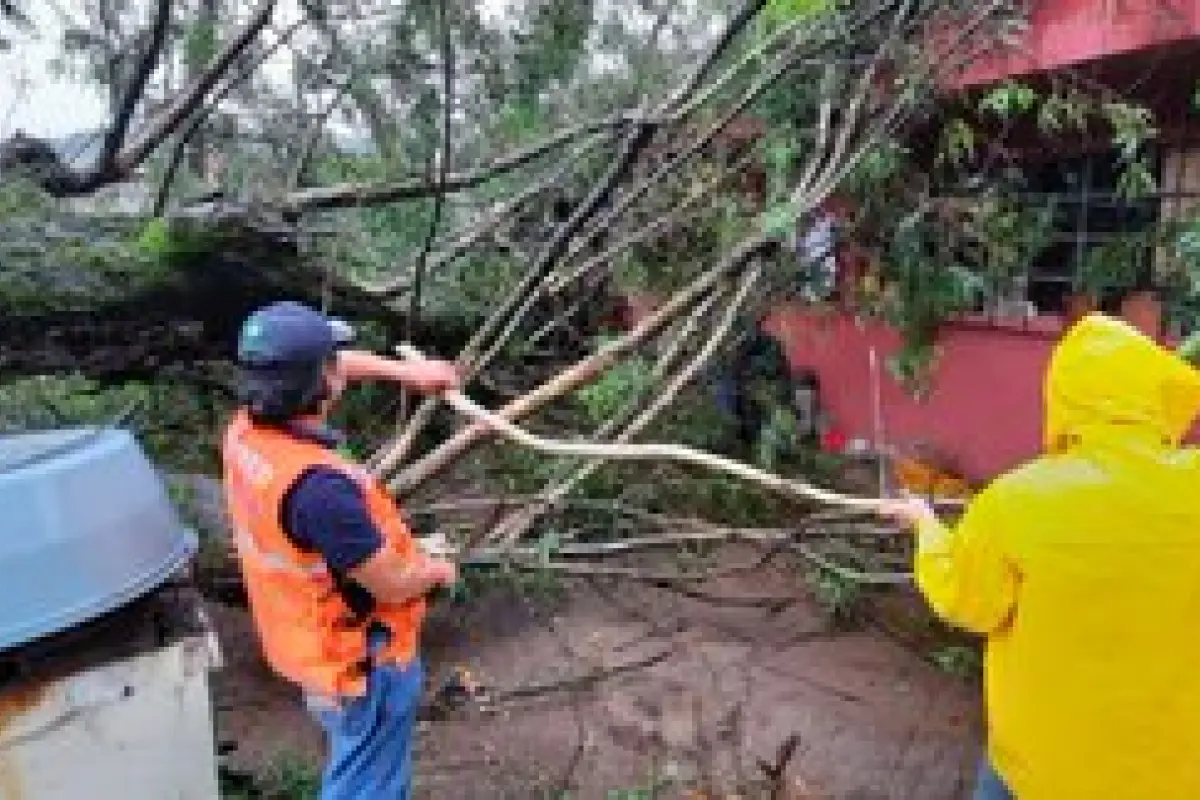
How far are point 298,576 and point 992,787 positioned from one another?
5.35 ft

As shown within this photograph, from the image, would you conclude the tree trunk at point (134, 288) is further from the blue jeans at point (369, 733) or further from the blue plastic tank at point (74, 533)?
the blue jeans at point (369, 733)

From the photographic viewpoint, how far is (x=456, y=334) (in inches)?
247

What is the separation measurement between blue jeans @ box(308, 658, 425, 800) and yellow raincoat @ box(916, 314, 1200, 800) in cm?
139

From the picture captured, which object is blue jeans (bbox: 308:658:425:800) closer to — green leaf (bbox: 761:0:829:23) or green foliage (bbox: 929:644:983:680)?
green foliage (bbox: 929:644:983:680)

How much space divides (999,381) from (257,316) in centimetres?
571

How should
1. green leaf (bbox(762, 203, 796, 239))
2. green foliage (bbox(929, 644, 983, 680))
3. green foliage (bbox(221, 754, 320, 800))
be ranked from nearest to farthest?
green foliage (bbox(221, 754, 320, 800))
green leaf (bbox(762, 203, 796, 239))
green foliage (bbox(929, 644, 983, 680))

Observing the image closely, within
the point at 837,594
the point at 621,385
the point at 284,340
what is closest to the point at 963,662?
the point at 837,594

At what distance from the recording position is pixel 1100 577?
95.8 inches

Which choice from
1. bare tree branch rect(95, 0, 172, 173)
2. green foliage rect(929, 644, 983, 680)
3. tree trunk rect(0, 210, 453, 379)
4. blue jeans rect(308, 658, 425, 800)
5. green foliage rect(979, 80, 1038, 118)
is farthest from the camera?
green foliage rect(979, 80, 1038, 118)

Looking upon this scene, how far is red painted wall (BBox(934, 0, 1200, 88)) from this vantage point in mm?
5098

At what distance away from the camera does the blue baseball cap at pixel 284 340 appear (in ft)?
9.97

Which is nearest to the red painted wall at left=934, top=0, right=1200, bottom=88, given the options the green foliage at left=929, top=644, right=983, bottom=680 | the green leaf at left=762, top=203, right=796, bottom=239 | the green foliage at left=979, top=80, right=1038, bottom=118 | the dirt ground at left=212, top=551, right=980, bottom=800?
the green foliage at left=979, top=80, right=1038, bottom=118

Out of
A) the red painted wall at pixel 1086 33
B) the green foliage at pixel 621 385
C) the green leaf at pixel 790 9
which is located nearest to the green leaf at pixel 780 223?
the green foliage at pixel 621 385

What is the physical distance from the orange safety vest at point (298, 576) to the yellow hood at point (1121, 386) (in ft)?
5.03
